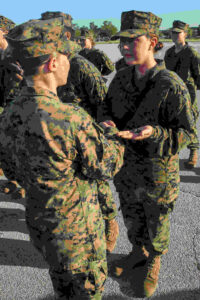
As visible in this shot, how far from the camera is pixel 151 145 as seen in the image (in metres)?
2.35

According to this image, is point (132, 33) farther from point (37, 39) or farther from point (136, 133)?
point (37, 39)

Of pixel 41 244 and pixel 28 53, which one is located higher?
pixel 28 53

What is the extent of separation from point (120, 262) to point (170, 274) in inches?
18.1

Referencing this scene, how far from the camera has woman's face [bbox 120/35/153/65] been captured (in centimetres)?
235

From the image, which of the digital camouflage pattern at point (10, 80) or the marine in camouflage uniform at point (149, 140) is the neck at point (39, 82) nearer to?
the marine in camouflage uniform at point (149, 140)

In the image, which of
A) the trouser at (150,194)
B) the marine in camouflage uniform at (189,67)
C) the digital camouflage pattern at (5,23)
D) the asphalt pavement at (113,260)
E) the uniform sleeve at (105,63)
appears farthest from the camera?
the uniform sleeve at (105,63)

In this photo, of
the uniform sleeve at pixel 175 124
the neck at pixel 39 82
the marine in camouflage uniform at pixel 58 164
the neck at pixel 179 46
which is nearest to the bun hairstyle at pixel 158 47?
the uniform sleeve at pixel 175 124

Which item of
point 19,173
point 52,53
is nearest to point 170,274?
point 19,173

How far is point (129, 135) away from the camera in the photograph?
1916mm

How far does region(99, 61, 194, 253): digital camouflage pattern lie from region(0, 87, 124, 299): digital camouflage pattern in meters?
0.55

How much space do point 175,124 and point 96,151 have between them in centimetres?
87

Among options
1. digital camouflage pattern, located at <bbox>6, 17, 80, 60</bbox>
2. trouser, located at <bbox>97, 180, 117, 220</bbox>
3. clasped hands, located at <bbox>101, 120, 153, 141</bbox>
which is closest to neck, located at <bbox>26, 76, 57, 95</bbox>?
digital camouflage pattern, located at <bbox>6, 17, 80, 60</bbox>

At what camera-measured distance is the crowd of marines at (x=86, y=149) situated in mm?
1586

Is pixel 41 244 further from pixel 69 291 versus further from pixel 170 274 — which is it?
pixel 170 274
